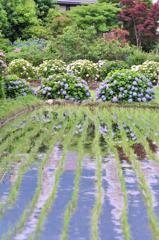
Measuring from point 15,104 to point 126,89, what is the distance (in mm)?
2524

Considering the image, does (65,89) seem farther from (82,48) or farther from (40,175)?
(82,48)

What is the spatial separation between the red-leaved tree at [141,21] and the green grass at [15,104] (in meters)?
A: 15.2

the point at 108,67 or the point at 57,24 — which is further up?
the point at 57,24

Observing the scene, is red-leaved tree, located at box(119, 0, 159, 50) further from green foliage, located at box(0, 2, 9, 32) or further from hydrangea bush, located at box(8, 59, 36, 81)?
hydrangea bush, located at box(8, 59, 36, 81)

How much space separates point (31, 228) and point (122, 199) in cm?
115

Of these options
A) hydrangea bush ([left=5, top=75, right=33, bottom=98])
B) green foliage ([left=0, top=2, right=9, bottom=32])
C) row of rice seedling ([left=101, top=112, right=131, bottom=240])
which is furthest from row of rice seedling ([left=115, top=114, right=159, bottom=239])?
green foliage ([left=0, top=2, right=9, bottom=32])

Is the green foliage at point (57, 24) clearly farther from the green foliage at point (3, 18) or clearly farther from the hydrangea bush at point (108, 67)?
the hydrangea bush at point (108, 67)

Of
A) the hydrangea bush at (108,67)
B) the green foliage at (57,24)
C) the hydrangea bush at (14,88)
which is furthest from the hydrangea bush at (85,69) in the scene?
the green foliage at (57,24)

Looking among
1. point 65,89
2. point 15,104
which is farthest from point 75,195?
point 65,89

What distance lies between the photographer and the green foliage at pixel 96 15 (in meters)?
29.1

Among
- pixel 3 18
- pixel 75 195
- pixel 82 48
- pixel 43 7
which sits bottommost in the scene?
pixel 82 48

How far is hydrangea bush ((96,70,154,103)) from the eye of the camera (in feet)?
42.7

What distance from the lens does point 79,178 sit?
646 centimetres

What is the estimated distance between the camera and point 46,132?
9.45m
